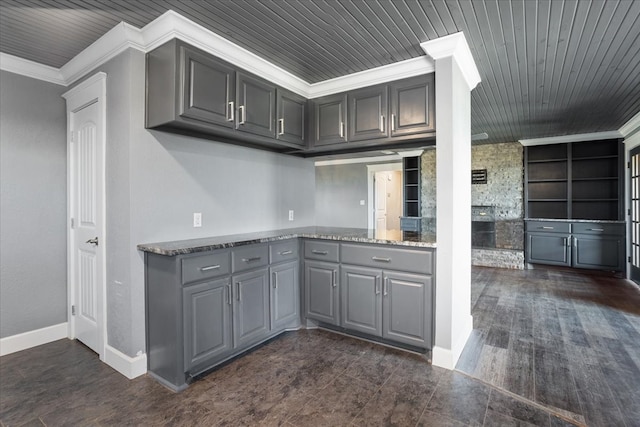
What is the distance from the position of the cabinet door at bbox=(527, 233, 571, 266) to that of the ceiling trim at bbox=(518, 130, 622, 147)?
1.68 m

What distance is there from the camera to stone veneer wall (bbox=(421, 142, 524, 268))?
6254mm

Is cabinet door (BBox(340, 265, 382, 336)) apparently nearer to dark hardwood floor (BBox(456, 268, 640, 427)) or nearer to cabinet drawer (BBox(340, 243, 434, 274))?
cabinet drawer (BBox(340, 243, 434, 274))

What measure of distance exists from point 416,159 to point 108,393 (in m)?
6.50

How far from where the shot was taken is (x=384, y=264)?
271 cm

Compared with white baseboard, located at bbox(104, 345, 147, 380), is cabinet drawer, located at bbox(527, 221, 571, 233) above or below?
above

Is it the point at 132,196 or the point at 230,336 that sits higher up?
the point at 132,196

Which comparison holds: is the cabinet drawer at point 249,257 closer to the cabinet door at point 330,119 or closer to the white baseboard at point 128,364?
the white baseboard at point 128,364

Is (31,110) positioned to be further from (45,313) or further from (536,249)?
(536,249)

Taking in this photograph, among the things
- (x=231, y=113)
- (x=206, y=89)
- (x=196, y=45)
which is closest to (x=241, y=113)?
(x=231, y=113)

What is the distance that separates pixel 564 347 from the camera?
2812mm

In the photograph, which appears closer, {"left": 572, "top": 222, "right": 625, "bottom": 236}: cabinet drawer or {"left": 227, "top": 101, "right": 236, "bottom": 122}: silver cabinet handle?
{"left": 227, "top": 101, "right": 236, "bottom": 122}: silver cabinet handle

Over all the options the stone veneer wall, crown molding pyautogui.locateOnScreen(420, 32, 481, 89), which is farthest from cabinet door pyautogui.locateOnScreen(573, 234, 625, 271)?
crown molding pyautogui.locateOnScreen(420, 32, 481, 89)

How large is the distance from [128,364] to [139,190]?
1211mm

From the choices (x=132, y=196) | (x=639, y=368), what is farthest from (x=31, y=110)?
(x=639, y=368)
